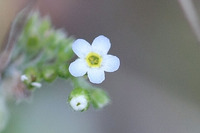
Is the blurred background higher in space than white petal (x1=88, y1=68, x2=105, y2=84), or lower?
higher

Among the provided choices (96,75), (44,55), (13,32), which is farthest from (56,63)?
(96,75)

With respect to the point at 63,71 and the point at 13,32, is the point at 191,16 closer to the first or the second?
the point at 63,71

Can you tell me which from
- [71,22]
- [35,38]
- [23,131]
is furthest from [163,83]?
[35,38]

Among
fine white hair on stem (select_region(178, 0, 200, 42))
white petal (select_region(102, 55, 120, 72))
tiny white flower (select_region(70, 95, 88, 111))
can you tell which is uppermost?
fine white hair on stem (select_region(178, 0, 200, 42))

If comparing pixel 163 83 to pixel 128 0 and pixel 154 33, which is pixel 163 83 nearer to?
pixel 154 33

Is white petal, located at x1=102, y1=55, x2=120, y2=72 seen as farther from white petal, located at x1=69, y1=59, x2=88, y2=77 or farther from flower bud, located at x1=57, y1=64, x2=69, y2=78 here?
flower bud, located at x1=57, y1=64, x2=69, y2=78

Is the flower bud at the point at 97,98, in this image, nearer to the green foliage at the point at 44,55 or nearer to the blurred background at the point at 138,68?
the green foliage at the point at 44,55

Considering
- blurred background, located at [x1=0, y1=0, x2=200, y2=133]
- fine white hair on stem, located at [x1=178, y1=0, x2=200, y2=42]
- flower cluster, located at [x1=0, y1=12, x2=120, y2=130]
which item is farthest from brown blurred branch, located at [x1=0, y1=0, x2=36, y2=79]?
blurred background, located at [x1=0, y1=0, x2=200, y2=133]
